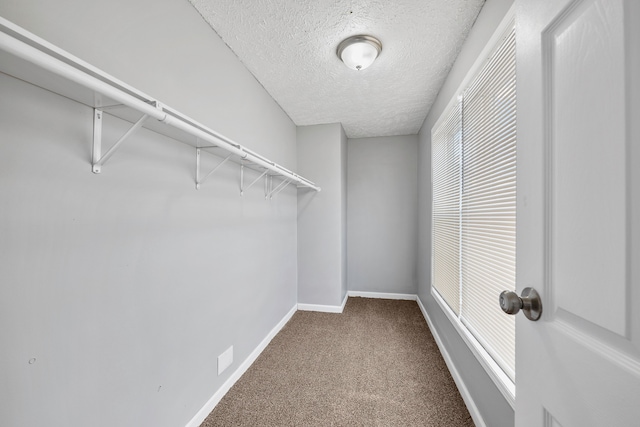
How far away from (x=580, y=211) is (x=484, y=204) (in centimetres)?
95

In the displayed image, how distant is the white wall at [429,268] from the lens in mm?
1191

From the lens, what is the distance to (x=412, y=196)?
361 cm

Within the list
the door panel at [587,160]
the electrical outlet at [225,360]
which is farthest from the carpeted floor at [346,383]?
the door panel at [587,160]

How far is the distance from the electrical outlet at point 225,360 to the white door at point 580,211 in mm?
1542

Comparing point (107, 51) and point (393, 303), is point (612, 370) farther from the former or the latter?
point (393, 303)

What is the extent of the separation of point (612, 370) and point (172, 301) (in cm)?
146

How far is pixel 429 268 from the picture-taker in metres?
2.74

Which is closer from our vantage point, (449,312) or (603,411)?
(603,411)

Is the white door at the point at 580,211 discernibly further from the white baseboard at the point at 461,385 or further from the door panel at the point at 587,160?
the white baseboard at the point at 461,385

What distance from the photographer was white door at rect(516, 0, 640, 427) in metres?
0.40

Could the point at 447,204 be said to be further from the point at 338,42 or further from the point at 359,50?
the point at 338,42

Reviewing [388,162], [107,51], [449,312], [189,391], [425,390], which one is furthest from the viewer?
[388,162]

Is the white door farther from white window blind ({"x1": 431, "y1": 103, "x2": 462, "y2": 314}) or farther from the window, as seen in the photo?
white window blind ({"x1": 431, "y1": 103, "x2": 462, "y2": 314})

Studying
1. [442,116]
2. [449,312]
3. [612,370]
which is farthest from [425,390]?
[442,116]
